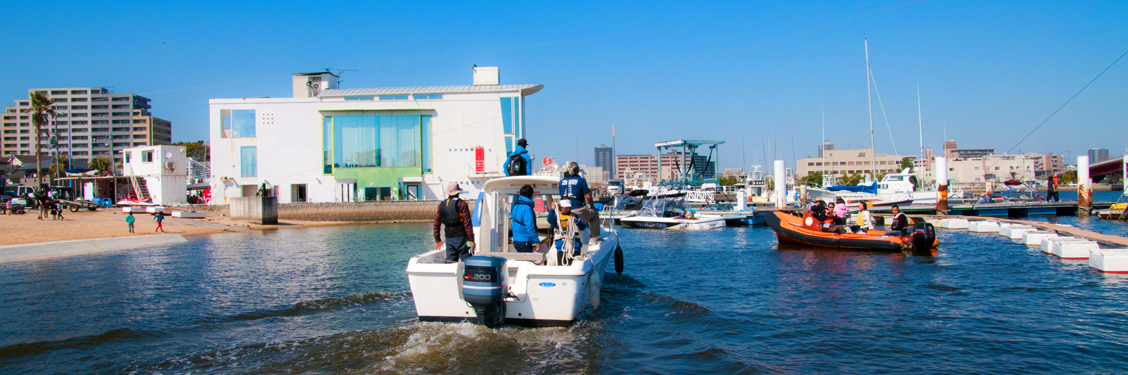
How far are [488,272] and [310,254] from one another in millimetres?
14319

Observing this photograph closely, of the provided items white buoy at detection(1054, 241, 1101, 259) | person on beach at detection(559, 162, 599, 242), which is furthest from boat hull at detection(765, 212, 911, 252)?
person on beach at detection(559, 162, 599, 242)

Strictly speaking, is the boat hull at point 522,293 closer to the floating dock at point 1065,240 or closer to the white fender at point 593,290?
the white fender at point 593,290

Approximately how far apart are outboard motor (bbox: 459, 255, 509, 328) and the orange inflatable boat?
13621mm

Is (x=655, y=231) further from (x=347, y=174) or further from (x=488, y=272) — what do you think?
(x=347, y=174)

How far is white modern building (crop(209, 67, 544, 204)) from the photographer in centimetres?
4459

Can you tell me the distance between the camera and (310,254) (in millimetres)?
19406

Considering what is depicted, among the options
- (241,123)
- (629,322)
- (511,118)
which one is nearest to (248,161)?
(241,123)

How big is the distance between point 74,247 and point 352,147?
2642 cm

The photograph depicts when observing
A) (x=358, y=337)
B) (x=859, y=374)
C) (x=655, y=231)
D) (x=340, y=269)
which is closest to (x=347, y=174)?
(x=655, y=231)

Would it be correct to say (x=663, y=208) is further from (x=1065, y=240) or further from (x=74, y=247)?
(x=74, y=247)

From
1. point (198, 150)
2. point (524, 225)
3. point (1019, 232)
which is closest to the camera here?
point (524, 225)

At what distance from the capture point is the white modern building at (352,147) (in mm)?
44594

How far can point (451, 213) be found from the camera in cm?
852

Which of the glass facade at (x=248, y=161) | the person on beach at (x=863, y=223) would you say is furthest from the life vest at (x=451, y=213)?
the glass facade at (x=248, y=161)
